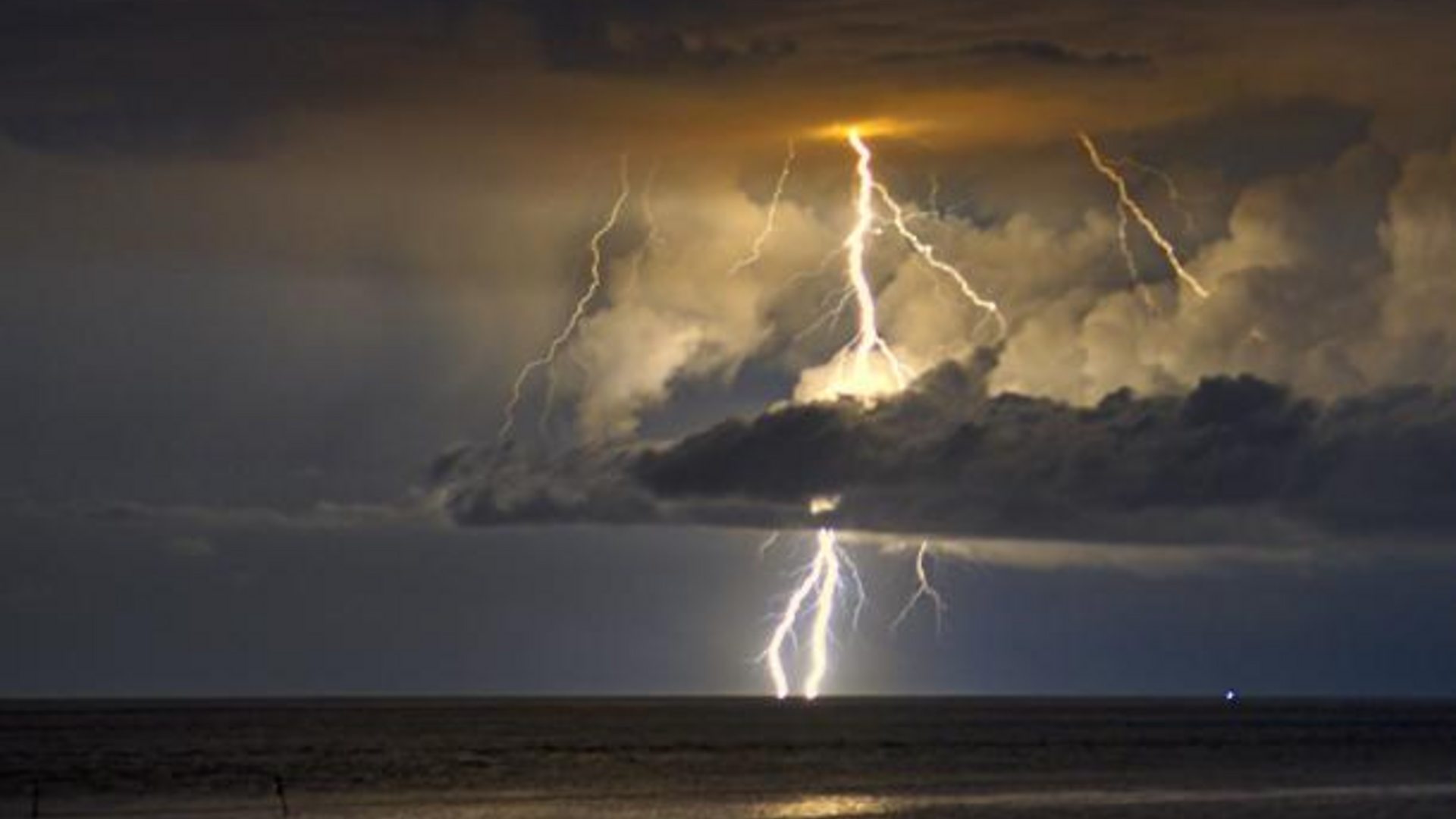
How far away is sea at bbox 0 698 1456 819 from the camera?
83.7 meters

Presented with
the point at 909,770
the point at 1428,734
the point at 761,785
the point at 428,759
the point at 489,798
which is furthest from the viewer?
the point at 1428,734

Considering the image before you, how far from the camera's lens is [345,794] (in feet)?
304

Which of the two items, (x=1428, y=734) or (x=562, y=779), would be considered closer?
(x=562, y=779)

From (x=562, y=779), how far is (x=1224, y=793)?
2516 cm

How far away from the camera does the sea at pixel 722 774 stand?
8369 cm

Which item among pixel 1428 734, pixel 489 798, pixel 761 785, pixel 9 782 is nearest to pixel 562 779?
pixel 761 785

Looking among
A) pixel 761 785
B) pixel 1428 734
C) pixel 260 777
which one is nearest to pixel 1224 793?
pixel 761 785

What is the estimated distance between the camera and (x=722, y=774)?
110 metres

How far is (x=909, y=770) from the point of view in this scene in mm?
114688

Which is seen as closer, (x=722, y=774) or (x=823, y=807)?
(x=823, y=807)

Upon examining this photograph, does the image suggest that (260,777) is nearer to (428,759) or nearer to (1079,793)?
(428,759)

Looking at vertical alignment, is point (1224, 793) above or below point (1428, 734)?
below

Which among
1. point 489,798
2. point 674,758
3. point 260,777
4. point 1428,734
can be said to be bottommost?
point 489,798

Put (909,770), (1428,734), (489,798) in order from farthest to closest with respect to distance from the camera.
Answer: (1428,734) → (909,770) → (489,798)
